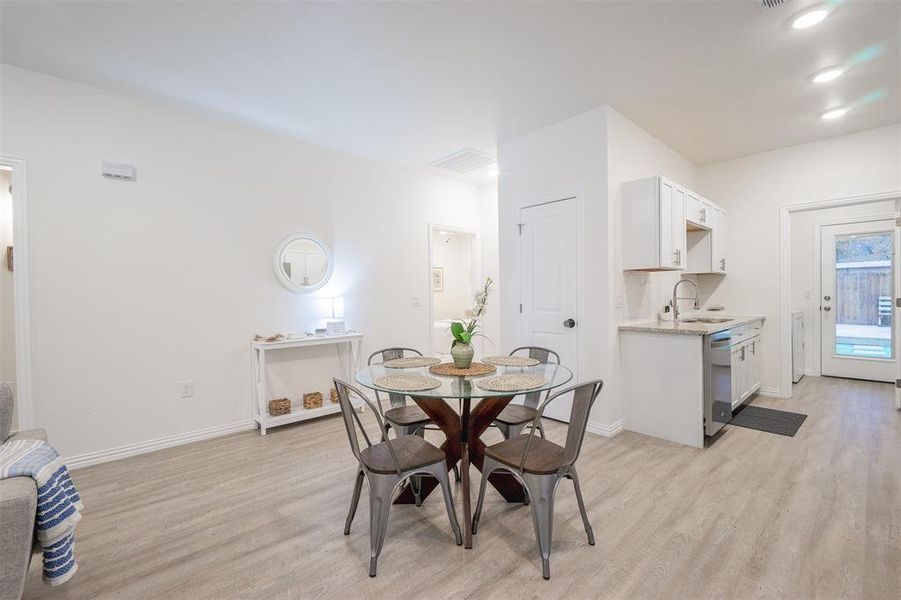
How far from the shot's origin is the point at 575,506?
2.27 m

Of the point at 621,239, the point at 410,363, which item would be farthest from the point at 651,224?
the point at 410,363

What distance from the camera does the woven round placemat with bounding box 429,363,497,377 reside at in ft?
7.49

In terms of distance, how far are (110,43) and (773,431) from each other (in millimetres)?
5472

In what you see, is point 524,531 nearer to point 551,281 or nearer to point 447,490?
point 447,490

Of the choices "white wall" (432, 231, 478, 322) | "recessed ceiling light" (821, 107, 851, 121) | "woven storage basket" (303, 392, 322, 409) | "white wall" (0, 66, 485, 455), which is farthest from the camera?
"white wall" (432, 231, 478, 322)

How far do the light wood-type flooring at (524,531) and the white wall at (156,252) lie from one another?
548mm

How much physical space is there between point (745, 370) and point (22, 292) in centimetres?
586

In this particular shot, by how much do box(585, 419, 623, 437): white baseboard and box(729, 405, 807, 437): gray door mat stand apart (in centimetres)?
107

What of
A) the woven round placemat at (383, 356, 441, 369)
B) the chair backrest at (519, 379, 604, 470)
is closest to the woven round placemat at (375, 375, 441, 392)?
the woven round placemat at (383, 356, 441, 369)

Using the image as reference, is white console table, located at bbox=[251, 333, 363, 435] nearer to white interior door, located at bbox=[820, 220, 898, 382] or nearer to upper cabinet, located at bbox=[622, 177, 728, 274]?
upper cabinet, located at bbox=[622, 177, 728, 274]

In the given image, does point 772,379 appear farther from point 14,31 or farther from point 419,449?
point 14,31

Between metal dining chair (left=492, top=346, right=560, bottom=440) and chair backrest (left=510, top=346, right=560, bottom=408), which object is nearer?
metal dining chair (left=492, top=346, right=560, bottom=440)

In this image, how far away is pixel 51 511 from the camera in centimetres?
147

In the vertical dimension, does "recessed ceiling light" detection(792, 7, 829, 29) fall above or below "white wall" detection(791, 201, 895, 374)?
above
